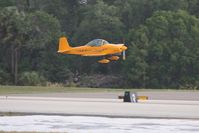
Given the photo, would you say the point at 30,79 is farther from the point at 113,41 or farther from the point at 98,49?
the point at 113,41

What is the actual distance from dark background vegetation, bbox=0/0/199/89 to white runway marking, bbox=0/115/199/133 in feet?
159

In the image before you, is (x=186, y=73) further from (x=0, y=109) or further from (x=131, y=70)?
(x=0, y=109)

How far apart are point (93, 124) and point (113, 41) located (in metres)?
63.6

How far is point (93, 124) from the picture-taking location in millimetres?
16375

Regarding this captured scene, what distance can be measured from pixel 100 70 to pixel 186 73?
12.5m

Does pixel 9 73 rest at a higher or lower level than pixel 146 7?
lower

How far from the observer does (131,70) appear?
71.8 metres

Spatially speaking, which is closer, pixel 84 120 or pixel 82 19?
pixel 84 120

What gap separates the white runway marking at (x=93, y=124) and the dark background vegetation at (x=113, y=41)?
1912 inches

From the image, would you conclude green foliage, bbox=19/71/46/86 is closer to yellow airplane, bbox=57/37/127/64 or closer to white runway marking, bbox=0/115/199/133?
yellow airplane, bbox=57/37/127/64

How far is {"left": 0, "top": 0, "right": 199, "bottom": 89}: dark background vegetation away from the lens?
235 feet

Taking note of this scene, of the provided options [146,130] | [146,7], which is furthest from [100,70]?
[146,130]

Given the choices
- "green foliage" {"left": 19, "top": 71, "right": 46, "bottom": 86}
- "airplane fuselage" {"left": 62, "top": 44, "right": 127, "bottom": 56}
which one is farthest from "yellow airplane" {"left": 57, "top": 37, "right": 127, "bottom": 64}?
"green foliage" {"left": 19, "top": 71, "right": 46, "bottom": 86}

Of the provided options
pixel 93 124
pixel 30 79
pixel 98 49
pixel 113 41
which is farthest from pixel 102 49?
pixel 93 124
